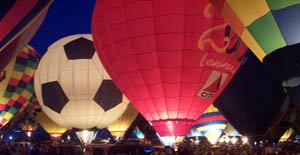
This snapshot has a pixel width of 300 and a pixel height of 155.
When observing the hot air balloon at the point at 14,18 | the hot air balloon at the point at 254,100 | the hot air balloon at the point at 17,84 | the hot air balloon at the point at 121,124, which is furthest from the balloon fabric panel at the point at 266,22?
the hot air balloon at the point at 121,124

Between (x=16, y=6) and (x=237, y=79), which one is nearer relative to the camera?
(x=16, y=6)

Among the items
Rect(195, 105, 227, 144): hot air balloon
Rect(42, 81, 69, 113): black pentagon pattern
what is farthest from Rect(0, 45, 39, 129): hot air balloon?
Rect(195, 105, 227, 144): hot air balloon

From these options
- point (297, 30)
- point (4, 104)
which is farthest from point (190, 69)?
point (4, 104)

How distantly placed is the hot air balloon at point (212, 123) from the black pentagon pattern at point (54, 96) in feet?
Result: 29.7

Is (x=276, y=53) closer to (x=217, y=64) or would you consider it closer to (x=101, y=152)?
(x=217, y=64)

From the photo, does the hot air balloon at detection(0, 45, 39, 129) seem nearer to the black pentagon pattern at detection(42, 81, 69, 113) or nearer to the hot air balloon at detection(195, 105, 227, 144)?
the black pentagon pattern at detection(42, 81, 69, 113)

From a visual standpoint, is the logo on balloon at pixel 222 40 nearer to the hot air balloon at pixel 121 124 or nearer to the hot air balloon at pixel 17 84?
the hot air balloon at pixel 17 84

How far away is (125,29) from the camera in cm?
1073

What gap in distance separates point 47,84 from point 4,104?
3341mm

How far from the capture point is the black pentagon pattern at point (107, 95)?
13.9 m

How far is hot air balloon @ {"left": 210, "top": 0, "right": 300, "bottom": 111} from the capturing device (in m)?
6.82

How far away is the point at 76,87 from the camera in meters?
13.7

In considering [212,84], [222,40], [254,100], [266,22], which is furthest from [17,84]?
[266,22]

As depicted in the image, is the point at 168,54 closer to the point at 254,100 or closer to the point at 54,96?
the point at 54,96
